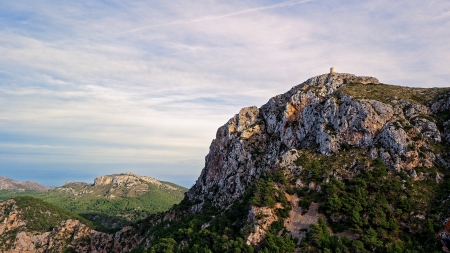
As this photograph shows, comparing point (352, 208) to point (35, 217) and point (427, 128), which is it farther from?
point (35, 217)

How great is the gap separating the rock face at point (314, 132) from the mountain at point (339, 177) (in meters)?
0.26

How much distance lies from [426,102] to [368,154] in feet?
72.5

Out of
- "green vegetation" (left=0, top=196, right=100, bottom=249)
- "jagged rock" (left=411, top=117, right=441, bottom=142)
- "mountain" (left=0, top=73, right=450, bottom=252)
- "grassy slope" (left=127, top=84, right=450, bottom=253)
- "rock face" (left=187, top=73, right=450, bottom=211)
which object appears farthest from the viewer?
"green vegetation" (left=0, top=196, right=100, bottom=249)

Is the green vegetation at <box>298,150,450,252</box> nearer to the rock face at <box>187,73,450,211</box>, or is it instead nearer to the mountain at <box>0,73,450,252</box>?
the mountain at <box>0,73,450,252</box>

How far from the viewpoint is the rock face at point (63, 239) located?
433 feet

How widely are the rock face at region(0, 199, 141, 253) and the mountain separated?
62.7 metres

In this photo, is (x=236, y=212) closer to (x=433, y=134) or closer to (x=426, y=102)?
(x=433, y=134)

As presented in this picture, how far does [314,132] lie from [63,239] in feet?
419

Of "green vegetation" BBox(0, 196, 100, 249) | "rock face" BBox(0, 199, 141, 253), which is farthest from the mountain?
"green vegetation" BBox(0, 196, 100, 249)

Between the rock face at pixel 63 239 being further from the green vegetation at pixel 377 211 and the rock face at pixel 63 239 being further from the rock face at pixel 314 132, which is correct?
the green vegetation at pixel 377 211

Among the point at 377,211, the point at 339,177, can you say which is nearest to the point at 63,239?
the point at 339,177

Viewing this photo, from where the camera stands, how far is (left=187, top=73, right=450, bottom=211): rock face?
65.4m

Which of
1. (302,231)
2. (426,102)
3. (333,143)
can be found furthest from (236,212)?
(426,102)

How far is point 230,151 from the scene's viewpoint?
93375 millimetres
